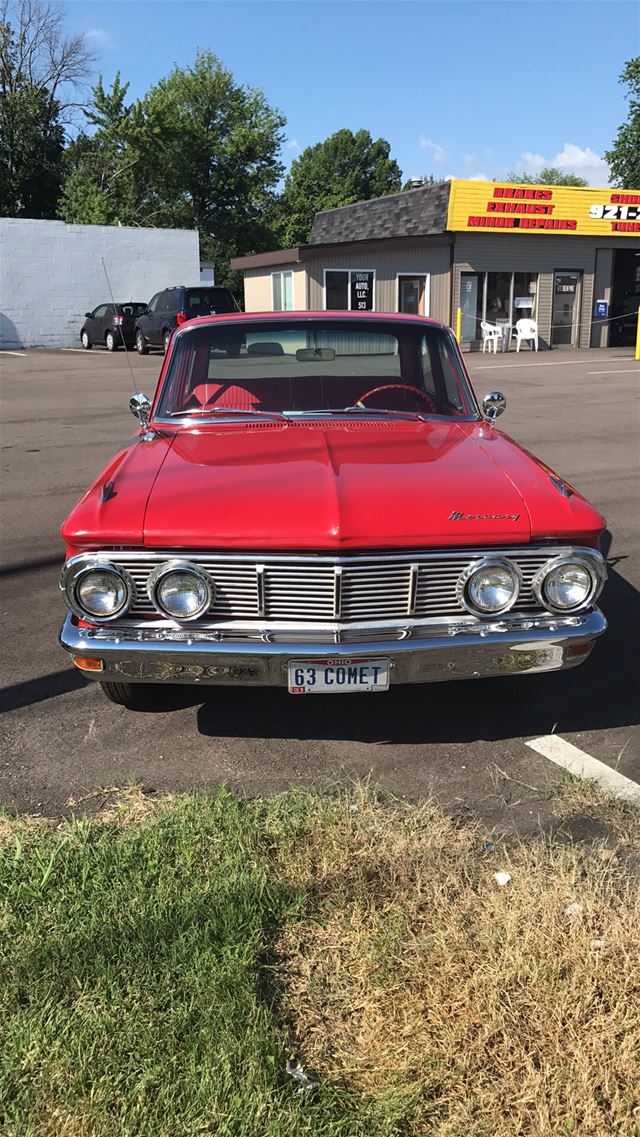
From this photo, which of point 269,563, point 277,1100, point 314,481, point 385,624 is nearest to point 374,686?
point 385,624

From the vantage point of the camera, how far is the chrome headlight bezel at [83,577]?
312 cm

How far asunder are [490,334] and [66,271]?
13.8 metres

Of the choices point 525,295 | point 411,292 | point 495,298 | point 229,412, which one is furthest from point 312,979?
point 525,295

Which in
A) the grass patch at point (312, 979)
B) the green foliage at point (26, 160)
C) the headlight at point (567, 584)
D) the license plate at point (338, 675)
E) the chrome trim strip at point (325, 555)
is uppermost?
the green foliage at point (26, 160)

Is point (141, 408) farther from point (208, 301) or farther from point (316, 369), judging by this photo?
point (208, 301)

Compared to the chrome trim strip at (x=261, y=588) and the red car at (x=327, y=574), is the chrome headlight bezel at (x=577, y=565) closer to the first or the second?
the red car at (x=327, y=574)

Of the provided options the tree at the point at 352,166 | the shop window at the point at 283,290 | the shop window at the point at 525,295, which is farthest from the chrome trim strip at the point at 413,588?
the tree at the point at 352,166

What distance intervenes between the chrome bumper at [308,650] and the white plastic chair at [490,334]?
2420cm

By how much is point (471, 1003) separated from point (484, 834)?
832 millimetres

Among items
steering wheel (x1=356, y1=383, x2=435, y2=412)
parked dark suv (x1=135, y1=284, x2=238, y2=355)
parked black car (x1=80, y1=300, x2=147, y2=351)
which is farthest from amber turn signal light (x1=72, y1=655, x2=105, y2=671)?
parked black car (x1=80, y1=300, x2=147, y2=351)

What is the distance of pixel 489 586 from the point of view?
10.5 ft

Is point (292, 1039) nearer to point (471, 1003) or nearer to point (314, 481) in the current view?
point (471, 1003)

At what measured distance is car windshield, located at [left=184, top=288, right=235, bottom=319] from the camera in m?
21.4

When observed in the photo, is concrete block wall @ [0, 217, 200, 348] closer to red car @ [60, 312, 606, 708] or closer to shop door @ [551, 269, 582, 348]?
shop door @ [551, 269, 582, 348]
